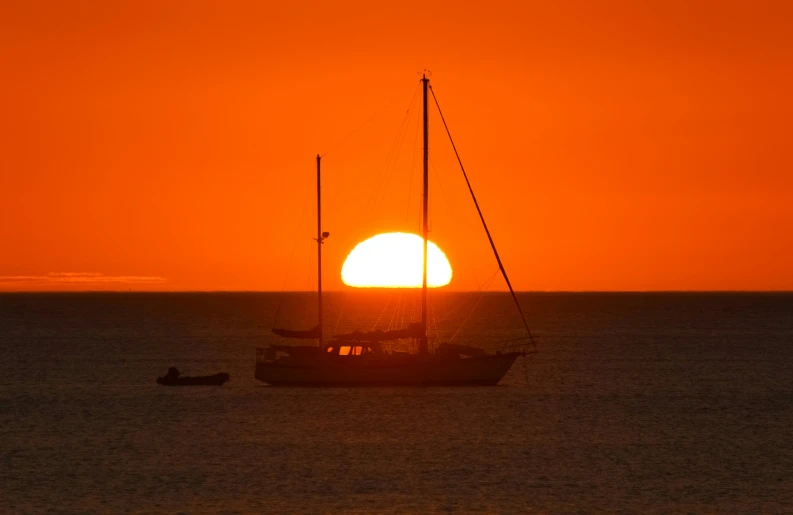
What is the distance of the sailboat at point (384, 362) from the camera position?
77.5m

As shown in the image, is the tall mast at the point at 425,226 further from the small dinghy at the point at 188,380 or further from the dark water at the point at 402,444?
the small dinghy at the point at 188,380

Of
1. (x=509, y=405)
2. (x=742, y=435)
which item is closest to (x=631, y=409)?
(x=509, y=405)

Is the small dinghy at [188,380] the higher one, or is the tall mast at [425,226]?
the tall mast at [425,226]

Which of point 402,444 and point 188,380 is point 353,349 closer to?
point 188,380

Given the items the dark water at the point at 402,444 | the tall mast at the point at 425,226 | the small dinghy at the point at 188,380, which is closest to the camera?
the dark water at the point at 402,444

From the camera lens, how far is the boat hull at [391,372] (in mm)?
77625

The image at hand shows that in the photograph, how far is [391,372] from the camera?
7744cm

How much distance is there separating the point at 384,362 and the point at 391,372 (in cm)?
75

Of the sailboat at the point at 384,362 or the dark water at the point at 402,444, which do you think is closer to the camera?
the dark water at the point at 402,444

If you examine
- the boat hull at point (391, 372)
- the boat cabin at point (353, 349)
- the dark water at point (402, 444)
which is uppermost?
the boat cabin at point (353, 349)

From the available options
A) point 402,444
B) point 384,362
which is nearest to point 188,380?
point 384,362

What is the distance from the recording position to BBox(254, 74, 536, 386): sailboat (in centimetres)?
7750

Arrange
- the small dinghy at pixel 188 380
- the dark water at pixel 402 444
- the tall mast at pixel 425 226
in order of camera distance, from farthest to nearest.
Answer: the small dinghy at pixel 188 380 < the tall mast at pixel 425 226 < the dark water at pixel 402 444

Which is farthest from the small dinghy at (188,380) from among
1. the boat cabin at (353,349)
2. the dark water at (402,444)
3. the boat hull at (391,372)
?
the boat cabin at (353,349)
